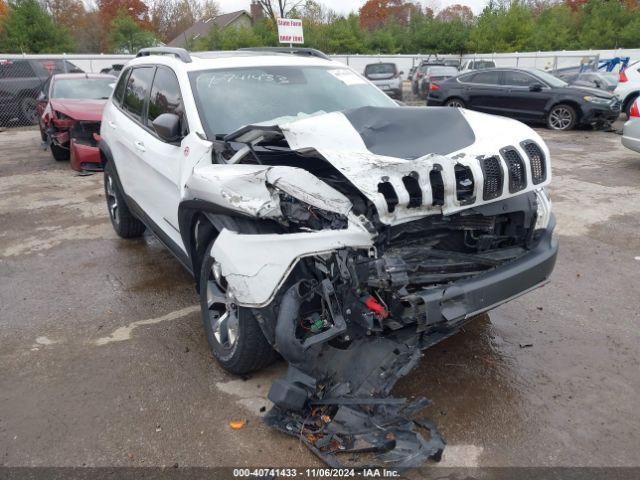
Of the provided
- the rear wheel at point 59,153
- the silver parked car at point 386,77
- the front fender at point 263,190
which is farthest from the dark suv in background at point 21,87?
the front fender at point 263,190

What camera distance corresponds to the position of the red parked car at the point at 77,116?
29.3ft

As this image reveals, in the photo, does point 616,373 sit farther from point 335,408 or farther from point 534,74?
point 534,74

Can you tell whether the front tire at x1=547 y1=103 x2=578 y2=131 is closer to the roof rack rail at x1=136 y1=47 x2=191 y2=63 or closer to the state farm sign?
the state farm sign

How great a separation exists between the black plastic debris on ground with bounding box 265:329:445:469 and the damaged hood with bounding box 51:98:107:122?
753 centimetres

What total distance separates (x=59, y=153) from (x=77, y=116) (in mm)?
1989

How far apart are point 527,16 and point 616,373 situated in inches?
1550

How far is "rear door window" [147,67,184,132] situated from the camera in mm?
3883

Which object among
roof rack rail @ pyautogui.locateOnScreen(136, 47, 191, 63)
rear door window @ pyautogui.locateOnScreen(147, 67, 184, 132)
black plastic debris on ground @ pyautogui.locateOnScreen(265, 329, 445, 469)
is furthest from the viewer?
roof rack rail @ pyautogui.locateOnScreen(136, 47, 191, 63)

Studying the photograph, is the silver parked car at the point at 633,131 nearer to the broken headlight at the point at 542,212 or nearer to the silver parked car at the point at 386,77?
the broken headlight at the point at 542,212

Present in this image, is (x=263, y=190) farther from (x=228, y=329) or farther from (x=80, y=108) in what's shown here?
(x=80, y=108)

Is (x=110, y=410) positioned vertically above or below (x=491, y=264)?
below

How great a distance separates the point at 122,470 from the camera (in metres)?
2.55

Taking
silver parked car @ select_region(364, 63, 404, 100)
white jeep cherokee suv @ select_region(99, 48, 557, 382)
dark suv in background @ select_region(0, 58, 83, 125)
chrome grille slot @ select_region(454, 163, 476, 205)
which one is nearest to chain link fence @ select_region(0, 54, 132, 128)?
dark suv in background @ select_region(0, 58, 83, 125)

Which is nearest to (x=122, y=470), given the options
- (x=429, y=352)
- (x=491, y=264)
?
(x=429, y=352)
